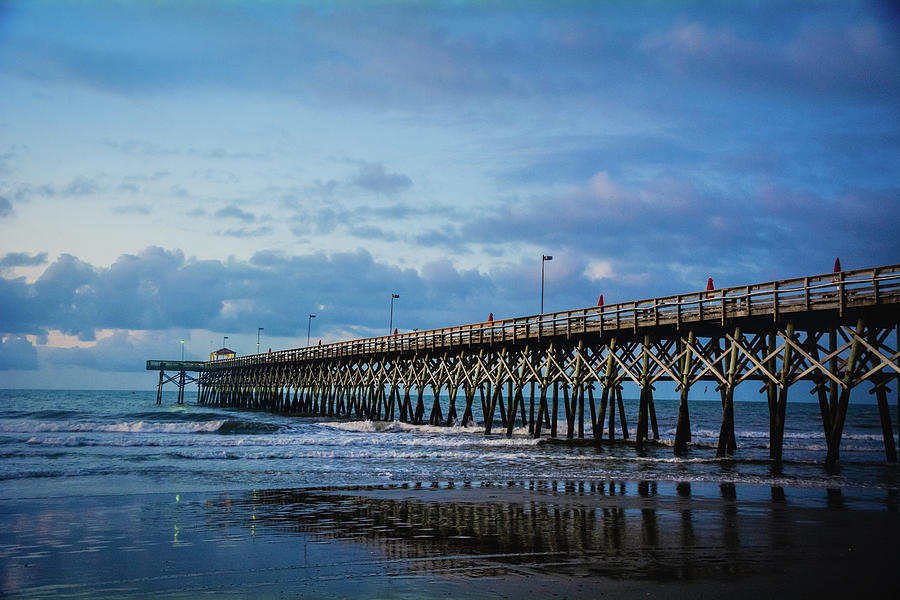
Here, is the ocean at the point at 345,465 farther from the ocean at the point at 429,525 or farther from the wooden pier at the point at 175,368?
the wooden pier at the point at 175,368

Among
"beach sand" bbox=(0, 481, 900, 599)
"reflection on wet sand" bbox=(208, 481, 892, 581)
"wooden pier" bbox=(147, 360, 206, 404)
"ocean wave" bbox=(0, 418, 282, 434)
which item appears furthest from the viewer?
"wooden pier" bbox=(147, 360, 206, 404)

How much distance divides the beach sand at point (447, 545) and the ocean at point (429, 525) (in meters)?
0.04

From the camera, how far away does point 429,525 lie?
35.9ft

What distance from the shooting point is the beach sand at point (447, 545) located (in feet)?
24.0

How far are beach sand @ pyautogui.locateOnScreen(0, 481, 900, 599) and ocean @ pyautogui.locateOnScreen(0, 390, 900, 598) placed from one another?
0.04 meters

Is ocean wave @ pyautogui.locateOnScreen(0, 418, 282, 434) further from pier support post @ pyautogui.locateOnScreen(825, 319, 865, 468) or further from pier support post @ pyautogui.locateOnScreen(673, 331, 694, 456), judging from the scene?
pier support post @ pyautogui.locateOnScreen(825, 319, 865, 468)

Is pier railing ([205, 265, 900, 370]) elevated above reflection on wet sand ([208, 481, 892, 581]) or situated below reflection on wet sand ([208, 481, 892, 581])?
above

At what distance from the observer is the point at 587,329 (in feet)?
97.2

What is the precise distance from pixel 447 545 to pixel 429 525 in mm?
1605

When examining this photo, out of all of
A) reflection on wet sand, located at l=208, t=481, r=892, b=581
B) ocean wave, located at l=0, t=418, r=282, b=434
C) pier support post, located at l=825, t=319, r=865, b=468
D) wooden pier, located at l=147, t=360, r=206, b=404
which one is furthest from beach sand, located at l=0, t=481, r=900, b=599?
wooden pier, located at l=147, t=360, r=206, b=404

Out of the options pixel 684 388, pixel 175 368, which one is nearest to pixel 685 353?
pixel 684 388

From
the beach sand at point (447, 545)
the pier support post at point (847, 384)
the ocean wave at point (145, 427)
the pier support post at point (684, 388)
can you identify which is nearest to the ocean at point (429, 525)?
the beach sand at point (447, 545)

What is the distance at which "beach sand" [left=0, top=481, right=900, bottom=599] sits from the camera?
730 centimetres

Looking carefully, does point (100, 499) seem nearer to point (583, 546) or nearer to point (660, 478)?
point (583, 546)
